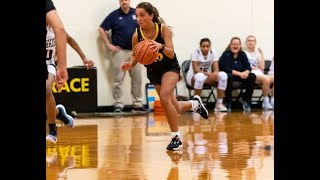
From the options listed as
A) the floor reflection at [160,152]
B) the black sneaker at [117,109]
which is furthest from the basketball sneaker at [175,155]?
the black sneaker at [117,109]

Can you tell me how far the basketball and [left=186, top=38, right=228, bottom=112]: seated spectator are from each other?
6.54 metres

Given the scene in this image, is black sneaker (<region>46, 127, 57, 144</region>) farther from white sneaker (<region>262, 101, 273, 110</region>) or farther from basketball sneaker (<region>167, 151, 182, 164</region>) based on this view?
white sneaker (<region>262, 101, 273, 110</region>)

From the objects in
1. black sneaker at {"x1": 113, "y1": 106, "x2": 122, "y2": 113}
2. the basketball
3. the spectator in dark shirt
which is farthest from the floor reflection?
the spectator in dark shirt

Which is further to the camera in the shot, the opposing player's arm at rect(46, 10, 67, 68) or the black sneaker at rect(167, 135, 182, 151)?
the black sneaker at rect(167, 135, 182, 151)

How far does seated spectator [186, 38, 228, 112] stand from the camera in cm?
1321

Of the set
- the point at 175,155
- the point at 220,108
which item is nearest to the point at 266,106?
the point at 220,108

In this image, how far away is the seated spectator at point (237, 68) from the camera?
13.6 meters

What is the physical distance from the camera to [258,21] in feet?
49.1

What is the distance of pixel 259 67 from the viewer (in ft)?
46.8

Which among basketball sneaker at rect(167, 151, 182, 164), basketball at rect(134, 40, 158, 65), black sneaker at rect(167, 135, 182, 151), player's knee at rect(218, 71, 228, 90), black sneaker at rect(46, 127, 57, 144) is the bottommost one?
basketball sneaker at rect(167, 151, 182, 164)
